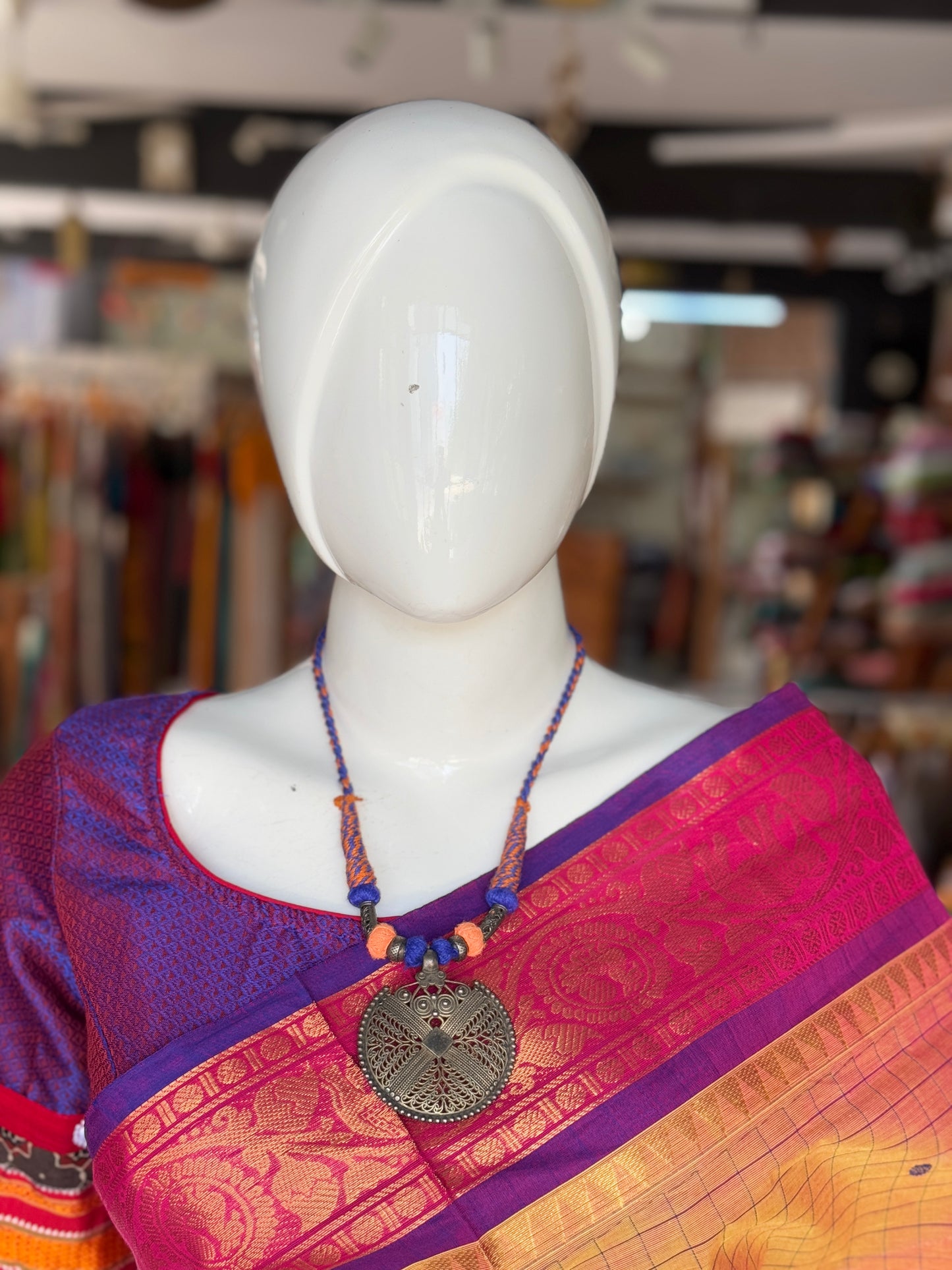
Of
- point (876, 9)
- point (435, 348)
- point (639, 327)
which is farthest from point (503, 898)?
point (639, 327)

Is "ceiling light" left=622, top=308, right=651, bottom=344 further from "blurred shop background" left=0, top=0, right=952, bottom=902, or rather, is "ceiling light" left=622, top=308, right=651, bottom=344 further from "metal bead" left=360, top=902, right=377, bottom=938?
"metal bead" left=360, top=902, right=377, bottom=938

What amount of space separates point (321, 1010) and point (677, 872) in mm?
311

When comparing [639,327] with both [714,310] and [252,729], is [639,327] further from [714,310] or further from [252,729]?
[252,729]

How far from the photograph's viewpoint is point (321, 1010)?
95 centimetres

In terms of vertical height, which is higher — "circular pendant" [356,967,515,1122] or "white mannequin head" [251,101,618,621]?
"white mannequin head" [251,101,618,621]

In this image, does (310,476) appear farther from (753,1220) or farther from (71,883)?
(753,1220)

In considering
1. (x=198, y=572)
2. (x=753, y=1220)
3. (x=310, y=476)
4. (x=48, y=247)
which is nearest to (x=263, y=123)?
(x=198, y=572)

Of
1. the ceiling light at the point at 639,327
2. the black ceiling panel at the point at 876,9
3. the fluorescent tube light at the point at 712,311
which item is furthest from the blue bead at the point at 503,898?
the fluorescent tube light at the point at 712,311

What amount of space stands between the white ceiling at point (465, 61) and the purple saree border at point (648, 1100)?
116 inches

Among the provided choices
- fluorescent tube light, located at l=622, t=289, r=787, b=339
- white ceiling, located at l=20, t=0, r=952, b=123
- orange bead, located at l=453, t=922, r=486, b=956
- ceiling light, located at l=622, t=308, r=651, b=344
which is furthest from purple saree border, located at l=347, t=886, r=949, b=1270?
fluorescent tube light, located at l=622, t=289, r=787, b=339

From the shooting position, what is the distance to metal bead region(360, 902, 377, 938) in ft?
3.18

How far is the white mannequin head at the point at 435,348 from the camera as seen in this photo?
0.91 metres

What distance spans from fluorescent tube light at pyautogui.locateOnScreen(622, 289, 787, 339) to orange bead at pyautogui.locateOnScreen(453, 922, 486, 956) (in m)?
6.85

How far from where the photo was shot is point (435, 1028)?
930 millimetres
